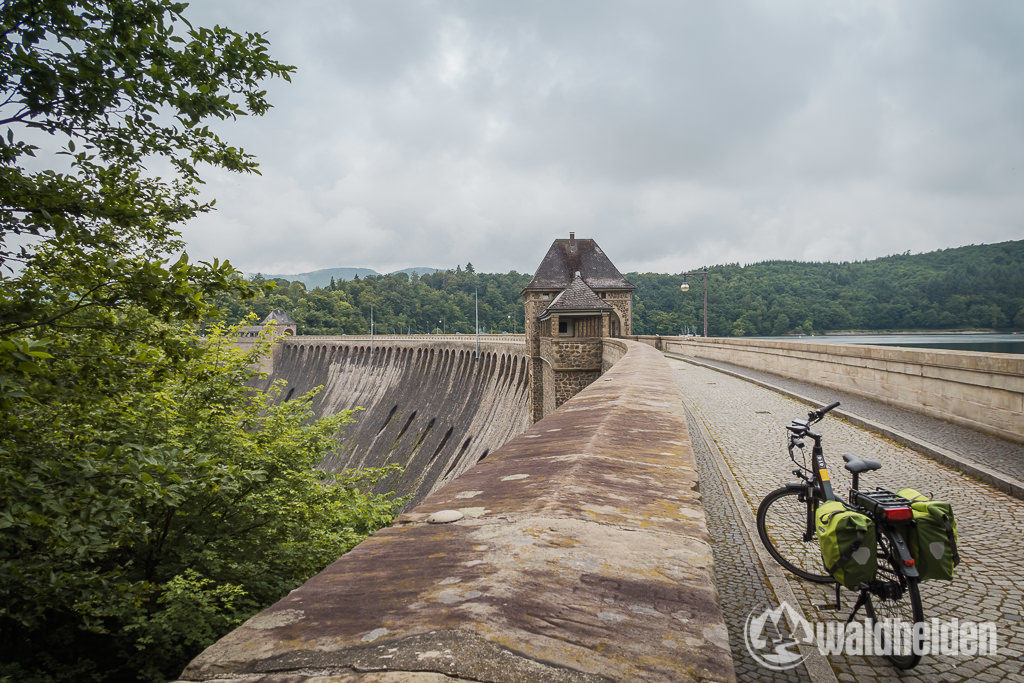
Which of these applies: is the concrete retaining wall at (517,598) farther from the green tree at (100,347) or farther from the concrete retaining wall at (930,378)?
the concrete retaining wall at (930,378)

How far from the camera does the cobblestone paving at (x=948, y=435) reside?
17.7ft

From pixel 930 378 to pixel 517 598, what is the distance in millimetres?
9258

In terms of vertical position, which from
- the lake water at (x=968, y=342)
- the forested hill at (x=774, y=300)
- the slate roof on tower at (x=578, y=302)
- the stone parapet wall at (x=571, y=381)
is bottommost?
the stone parapet wall at (x=571, y=381)

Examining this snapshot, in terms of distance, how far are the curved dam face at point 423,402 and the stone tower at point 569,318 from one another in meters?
2.46

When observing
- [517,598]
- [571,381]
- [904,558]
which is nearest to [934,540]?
[904,558]

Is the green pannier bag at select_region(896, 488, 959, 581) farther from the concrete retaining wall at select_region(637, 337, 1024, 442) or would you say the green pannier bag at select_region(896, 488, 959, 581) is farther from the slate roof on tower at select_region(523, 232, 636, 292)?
the slate roof on tower at select_region(523, 232, 636, 292)

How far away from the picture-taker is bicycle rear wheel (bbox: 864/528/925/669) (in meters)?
2.34

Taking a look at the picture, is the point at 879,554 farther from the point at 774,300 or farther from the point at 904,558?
the point at 774,300

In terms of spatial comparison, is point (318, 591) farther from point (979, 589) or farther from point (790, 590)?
point (979, 589)

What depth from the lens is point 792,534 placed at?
3.73 metres

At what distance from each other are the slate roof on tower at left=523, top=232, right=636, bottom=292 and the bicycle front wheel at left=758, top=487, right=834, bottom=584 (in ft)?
103

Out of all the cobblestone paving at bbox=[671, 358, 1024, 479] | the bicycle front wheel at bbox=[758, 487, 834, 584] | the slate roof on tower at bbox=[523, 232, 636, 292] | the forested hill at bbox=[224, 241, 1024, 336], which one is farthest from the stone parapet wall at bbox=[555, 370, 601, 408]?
the forested hill at bbox=[224, 241, 1024, 336]

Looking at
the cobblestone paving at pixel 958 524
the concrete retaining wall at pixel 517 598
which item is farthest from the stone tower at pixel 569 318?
the concrete retaining wall at pixel 517 598

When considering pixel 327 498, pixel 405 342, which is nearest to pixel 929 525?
pixel 327 498
